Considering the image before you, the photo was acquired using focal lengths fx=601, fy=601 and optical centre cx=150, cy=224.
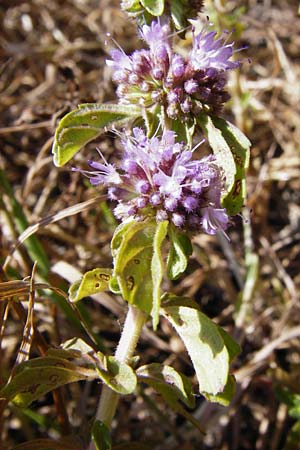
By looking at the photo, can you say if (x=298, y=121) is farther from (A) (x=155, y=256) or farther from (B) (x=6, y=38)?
(A) (x=155, y=256)

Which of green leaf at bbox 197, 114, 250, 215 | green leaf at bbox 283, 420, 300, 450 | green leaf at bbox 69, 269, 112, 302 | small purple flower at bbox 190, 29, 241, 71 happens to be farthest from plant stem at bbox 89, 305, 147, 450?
green leaf at bbox 283, 420, 300, 450

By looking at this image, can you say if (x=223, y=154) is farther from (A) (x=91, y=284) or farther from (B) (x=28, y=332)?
(B) (x=28, y=332)

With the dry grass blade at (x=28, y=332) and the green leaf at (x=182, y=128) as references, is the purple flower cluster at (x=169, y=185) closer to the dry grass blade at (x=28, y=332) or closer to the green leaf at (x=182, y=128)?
the green leaf at (x=182, y=128)

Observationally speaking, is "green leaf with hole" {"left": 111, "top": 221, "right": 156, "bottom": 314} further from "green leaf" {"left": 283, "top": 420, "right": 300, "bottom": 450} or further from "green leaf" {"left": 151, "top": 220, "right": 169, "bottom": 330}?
"green leaf" {"left": 283, "top": 420, "right": 300, "bottom": 450}

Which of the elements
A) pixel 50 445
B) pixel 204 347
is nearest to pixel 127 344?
pixel 204 347

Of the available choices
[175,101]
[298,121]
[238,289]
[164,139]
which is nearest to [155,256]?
[164,139]

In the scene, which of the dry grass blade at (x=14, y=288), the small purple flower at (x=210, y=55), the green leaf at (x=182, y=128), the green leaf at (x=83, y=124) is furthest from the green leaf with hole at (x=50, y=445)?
the small purple flower at (x=210, y=55)
